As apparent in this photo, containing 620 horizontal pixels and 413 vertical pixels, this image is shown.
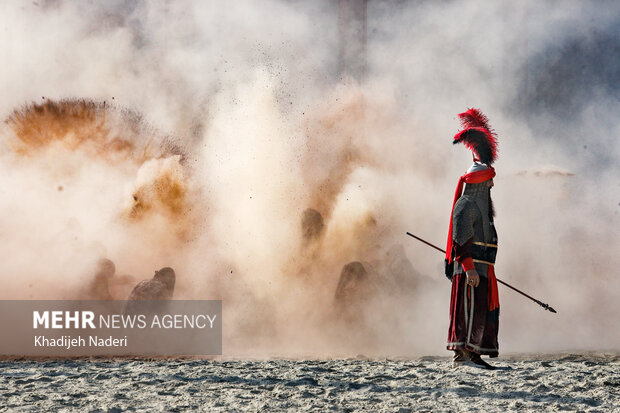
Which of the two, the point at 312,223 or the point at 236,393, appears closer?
the point at 236,393

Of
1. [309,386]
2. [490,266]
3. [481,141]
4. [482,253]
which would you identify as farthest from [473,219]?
[309,386]

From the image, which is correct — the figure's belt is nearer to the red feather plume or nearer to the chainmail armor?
the chainmail armor

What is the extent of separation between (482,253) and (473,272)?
0.30m

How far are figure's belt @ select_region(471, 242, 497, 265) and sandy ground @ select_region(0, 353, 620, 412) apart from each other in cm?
128

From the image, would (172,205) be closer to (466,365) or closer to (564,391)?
(466,365)

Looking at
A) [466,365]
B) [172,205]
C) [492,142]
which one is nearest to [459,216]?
[492,142]

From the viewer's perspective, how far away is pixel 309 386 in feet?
24.0

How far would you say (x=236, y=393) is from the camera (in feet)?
23.2

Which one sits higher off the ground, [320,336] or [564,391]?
[320,336]

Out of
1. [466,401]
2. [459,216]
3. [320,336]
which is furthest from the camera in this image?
[320,336]

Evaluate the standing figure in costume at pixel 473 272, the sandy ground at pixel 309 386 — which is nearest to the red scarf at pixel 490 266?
the standing figure in costume at pixel 473 272

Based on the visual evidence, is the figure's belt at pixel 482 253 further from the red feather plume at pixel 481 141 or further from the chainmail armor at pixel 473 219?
the red feather plume at pixel 481 141

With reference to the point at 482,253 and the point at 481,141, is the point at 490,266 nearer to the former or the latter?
the point at 482,253

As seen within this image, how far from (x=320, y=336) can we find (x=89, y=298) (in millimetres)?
6002
